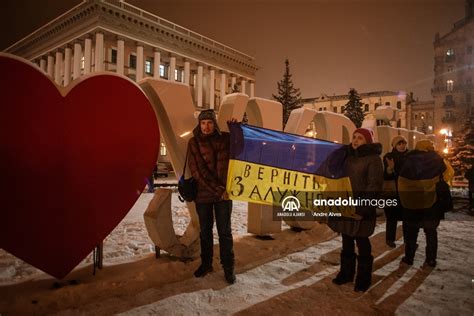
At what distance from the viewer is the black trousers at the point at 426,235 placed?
4.86 metres

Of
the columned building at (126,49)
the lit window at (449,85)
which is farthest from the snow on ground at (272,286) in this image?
the lit window at (449,85)

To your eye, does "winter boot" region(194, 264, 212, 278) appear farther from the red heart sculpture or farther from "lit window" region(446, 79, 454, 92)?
"lit window" region(446, 79, 454, 92)

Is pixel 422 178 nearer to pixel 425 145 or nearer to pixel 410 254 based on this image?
pixel 425 145

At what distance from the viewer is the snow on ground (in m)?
3.35

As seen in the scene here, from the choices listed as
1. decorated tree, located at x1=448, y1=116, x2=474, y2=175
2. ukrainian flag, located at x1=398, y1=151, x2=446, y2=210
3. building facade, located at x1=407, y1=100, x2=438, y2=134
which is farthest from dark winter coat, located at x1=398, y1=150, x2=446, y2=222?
building facade, located at x1=407, y1=100, x2=438, y2=134

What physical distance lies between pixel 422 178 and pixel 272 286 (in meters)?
2.96

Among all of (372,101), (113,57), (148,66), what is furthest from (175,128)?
(372,101)

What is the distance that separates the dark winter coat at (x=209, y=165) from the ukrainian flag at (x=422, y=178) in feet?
9.97

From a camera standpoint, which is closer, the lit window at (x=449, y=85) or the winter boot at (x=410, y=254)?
the winter boot at (x=410, y=254)

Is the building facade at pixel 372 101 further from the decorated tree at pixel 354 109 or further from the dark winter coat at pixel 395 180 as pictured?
the dark winter coat at pixel 395 180

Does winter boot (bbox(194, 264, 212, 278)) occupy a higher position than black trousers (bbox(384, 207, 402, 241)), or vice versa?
black trousers (bbox(384, 207, 402, 241))

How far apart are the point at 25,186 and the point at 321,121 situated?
6.09 metres

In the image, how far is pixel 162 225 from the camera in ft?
14.9

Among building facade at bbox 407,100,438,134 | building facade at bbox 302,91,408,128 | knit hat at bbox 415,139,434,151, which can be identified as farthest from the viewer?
building facade at bbox 302,91,408,128
